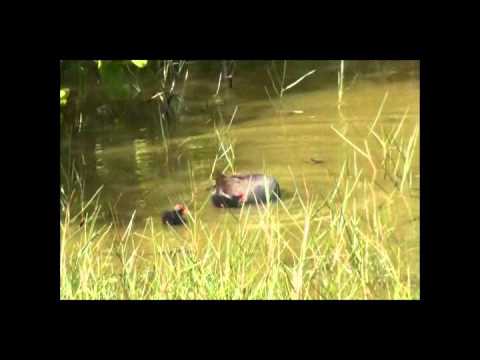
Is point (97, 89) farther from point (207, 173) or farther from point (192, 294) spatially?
point (192, 294)

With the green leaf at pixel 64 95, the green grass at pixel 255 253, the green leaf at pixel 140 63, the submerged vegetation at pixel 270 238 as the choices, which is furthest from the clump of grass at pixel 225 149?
the green leaf at pixel 64 95

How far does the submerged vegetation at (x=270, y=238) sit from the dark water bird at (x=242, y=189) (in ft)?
0.10

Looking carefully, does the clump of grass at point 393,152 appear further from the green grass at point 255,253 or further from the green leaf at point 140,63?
the green leaf at point 140,63

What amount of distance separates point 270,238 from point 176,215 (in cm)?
36

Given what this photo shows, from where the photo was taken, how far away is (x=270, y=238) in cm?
411

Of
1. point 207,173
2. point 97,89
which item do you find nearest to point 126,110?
point 97,89

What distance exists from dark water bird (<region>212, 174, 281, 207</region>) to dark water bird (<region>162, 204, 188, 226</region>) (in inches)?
4.8

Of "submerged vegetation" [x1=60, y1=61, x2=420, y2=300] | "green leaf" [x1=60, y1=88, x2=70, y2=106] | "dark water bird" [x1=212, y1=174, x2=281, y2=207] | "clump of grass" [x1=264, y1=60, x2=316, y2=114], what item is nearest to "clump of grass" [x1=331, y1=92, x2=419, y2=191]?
"submerged vegetation" [x1=60, y1=61, x2=420, y2=300]

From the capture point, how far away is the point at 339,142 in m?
4.11

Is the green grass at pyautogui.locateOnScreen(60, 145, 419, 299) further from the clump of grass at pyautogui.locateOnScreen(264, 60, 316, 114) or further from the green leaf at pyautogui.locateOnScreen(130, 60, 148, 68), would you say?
the green leaf at pyautogui.locateOnScreen(130, 60, 148, 68)

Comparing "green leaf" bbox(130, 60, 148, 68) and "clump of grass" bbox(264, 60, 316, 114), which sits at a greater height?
"green leaf" bbox(130, 60, 148, 68)

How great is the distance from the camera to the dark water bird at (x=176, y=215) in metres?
4.16

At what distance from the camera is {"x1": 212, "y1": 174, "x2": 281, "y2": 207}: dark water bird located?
4133 millimetres

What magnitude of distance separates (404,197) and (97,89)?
3.93 feet
